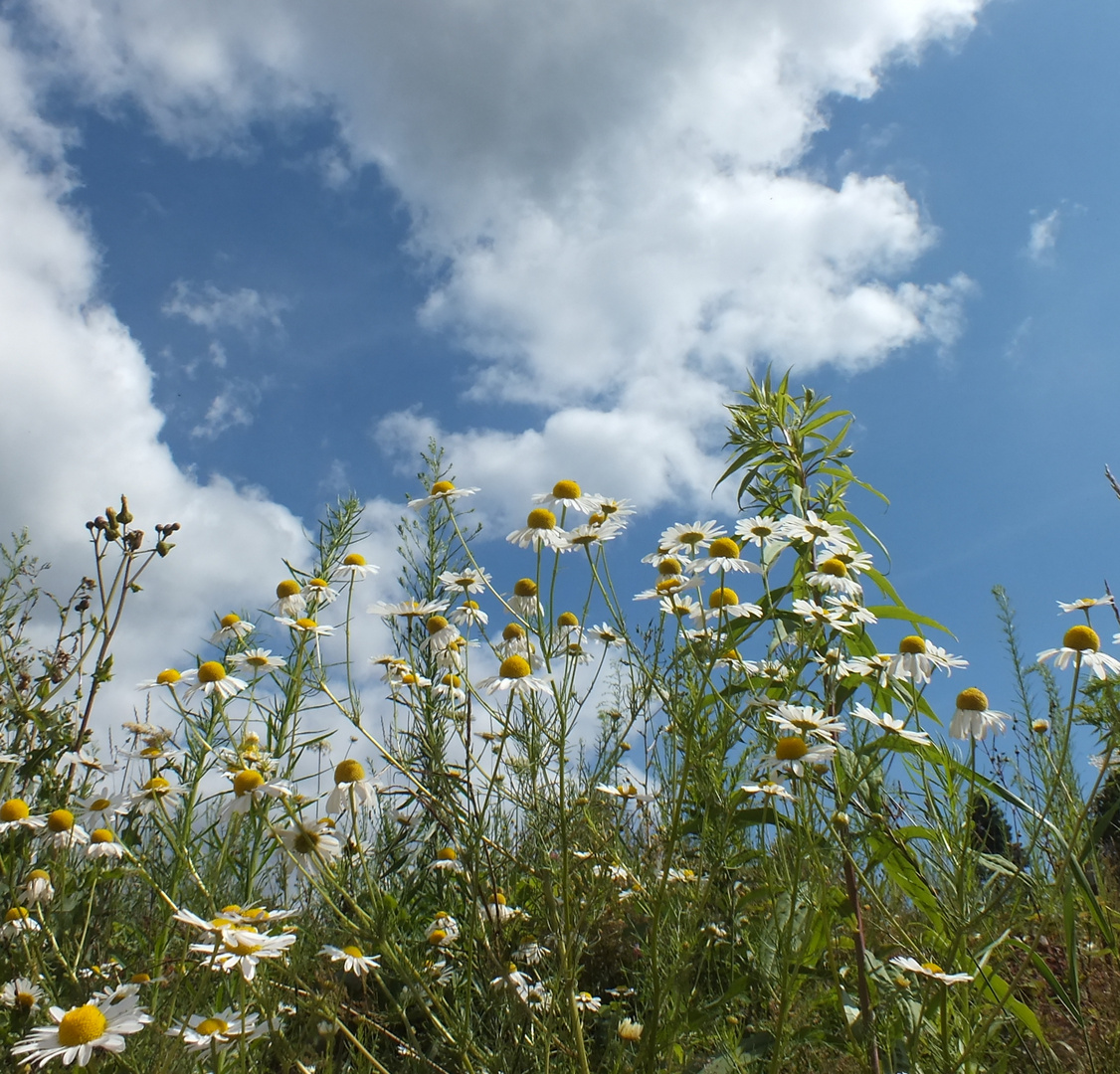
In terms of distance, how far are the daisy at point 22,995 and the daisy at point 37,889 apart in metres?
0.20

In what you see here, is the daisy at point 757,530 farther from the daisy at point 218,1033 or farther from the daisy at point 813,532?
the daisy at point 218,1033

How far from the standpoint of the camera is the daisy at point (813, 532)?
7.07 feet

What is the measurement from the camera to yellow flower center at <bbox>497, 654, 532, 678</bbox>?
6.72ft

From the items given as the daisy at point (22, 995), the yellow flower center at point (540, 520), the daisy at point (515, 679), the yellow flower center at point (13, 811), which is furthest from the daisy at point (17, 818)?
the yellow flower center at point (540, 520)

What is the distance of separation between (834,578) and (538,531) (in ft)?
2.67

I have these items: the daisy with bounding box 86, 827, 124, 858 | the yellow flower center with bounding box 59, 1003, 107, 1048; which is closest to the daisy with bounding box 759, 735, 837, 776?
the yellow flower center with bounding box 59, 1003, 107, 1048

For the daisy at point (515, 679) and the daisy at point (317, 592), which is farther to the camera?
the daisy at point (317, 592)

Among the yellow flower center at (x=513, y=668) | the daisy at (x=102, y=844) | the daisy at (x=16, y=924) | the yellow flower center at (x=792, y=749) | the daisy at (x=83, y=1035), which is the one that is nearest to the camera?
the daisy at (x=83, y=1035)

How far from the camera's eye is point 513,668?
6.74 feet

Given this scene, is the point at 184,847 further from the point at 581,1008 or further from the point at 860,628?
the point at 860,628

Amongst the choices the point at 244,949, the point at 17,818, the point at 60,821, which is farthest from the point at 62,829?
the point at 244,949

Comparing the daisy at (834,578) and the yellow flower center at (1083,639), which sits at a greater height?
the daisy at (834,578)

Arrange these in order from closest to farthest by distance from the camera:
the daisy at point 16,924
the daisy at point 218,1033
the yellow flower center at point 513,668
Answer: the daisy at point 218,1033, the daisy at point 16,924, the yellow flower center at point 513,668

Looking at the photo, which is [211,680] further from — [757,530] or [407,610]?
[757,530]
